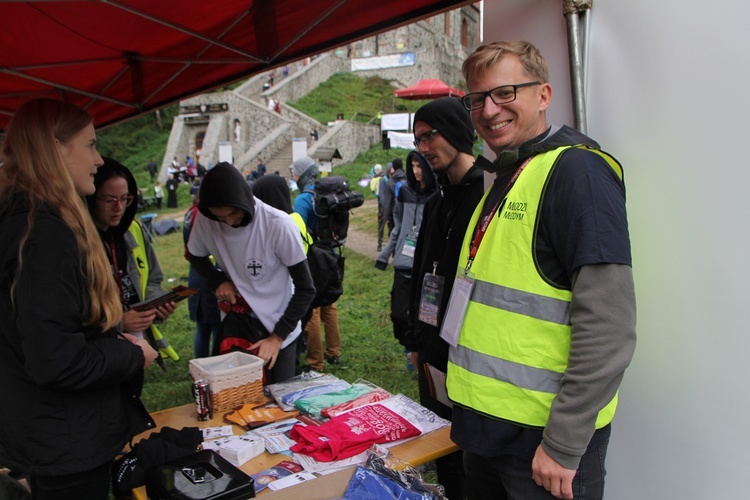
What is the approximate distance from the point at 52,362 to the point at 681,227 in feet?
6.17

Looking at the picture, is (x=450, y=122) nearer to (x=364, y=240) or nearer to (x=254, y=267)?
(x=254, y=267)

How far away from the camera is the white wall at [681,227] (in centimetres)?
149

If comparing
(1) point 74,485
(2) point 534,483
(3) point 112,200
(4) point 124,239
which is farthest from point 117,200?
(2) point 534,483

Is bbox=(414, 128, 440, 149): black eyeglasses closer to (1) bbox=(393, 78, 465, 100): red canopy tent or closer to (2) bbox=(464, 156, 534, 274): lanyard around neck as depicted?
(2) bbox=(464, 156, 534, 274): lanyard around neck

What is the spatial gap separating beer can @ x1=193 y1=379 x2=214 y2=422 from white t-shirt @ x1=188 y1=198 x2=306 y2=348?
595 millimetres

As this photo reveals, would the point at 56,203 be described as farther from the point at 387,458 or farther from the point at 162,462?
the point at 387,458

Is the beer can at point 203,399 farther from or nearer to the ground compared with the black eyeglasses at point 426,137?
nearer to the ground

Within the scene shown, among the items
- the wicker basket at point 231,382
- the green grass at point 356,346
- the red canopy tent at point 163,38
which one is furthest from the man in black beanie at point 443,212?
the green grass at point 356,346

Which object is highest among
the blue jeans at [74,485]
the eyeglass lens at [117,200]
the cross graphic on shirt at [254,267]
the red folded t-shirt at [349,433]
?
the eyeglass lens at [117,200]

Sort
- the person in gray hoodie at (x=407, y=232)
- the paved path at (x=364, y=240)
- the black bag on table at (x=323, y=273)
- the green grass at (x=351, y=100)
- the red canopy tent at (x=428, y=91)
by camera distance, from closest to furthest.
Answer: the person in gray hoodie at (x=407, y=232), the black bag on table at (x=323, y=273), the paved path at (x=364, y=240), the red canopy tent at (x=428, y=91), the green grass at (x=351, y=100)

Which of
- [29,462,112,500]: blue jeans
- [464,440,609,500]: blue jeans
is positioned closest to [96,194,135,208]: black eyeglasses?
[29,462,112,500]: blue jeans

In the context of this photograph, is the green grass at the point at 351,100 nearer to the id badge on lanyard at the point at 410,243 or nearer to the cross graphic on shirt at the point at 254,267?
the id badge on lanyard at the point at 410,243

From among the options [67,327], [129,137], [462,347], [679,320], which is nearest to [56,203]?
[67,327]

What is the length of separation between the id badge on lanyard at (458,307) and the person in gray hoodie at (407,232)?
6.17 ft
